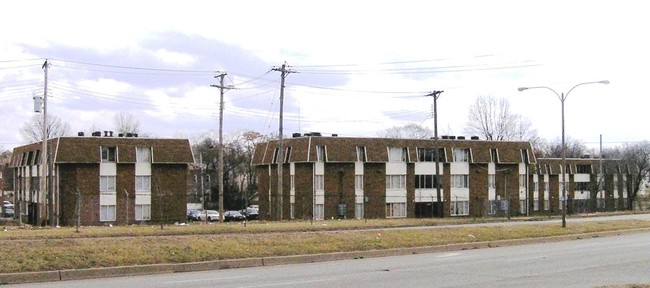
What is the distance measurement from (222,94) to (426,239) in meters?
29.5

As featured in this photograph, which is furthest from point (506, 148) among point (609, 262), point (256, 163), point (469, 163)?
point (609, 262)

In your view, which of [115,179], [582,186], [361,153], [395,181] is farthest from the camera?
[582,186]

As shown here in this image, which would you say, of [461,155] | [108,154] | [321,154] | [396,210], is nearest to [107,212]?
[108,154]

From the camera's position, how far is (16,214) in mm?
78125

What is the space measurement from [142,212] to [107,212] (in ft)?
10.9

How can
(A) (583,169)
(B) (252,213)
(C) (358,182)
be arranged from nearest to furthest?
(C) (358,182) → (B) (252,213) → (A) (583,169)

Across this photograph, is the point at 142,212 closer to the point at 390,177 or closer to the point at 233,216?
the point at 233,216

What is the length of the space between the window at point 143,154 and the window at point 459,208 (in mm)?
30515

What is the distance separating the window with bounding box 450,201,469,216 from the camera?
7738 cm

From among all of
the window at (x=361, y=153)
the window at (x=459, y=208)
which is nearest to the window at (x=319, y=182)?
the window at (x=361, y=153)

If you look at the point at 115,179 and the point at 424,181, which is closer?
the point at 115,179

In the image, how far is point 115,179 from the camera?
6391 cm

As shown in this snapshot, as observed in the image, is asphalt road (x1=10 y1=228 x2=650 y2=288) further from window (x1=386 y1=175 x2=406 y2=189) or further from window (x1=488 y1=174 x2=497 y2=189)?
window (x1=488 y1=174 x2=497 y2=189)

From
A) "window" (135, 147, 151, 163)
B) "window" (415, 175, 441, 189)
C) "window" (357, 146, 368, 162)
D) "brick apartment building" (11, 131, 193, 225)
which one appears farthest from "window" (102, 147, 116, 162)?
"window" (415, 175, 441, 189)
